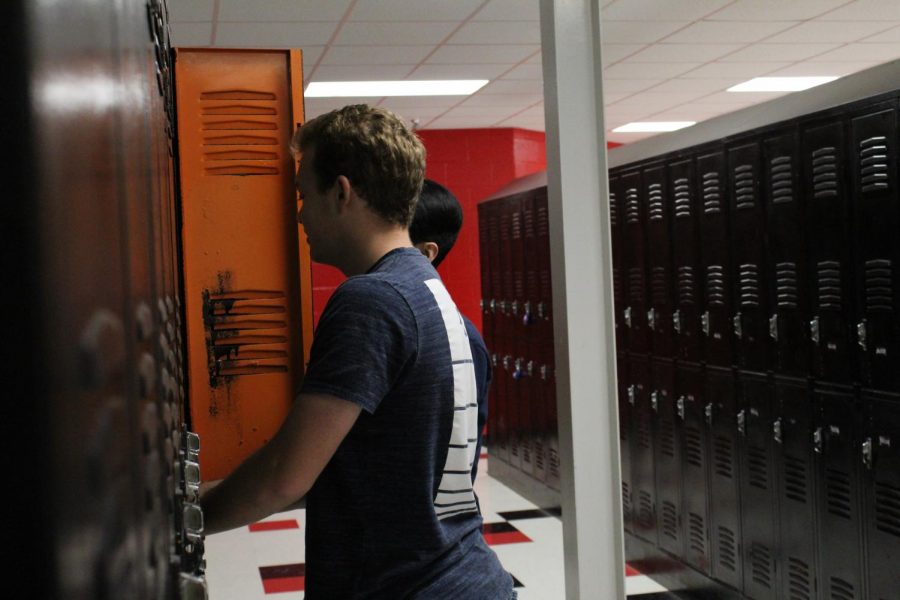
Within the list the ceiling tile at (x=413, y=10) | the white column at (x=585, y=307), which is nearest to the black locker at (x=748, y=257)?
the white column at (x=585, y=307)

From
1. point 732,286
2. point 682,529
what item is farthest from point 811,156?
point 682,529

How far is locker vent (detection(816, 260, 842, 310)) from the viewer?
310 cm

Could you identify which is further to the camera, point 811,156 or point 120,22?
point 811,156

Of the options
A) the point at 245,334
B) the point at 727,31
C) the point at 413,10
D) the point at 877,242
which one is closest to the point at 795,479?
the point at 877,242

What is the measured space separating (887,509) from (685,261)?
1.46 meters

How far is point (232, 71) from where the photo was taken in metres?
1.55

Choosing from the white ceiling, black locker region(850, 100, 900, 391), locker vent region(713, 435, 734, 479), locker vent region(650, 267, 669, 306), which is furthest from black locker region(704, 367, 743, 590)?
the white ceiling

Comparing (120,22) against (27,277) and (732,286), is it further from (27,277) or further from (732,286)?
(732,286)

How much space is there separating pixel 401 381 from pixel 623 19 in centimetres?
514

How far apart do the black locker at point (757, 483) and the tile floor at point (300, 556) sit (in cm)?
68

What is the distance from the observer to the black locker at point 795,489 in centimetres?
329

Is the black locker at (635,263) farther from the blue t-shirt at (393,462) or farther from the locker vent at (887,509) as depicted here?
the blue t-shirt at (393,462)

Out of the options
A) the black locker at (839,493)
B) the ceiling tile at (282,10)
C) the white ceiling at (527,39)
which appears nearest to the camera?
the black locker at (839,493)

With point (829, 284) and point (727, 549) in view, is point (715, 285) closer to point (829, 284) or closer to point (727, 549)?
point (829, 284)
